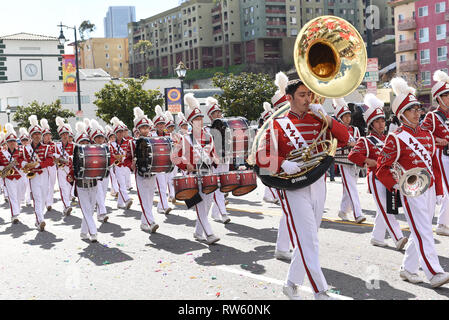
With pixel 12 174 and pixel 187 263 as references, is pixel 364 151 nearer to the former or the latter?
pixel 187 263

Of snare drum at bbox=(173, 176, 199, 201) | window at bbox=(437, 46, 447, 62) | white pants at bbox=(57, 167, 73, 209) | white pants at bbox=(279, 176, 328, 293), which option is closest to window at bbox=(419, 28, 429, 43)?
window at bbox=(437, 46, 447, 62)

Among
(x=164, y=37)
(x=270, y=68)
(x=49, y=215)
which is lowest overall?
(x=49, y=215)

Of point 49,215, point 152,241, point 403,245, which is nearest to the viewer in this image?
point 403,245

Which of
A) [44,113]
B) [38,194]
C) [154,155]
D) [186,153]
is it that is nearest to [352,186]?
[186,153]

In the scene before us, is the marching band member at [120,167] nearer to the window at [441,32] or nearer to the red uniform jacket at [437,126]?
the red uniform jacket at [437,126]

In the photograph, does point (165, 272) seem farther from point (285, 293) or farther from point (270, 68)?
point (270, 68)

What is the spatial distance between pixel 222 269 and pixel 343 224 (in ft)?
11.3

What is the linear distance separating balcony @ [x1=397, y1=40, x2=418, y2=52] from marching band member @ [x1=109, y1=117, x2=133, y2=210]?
57238 mm

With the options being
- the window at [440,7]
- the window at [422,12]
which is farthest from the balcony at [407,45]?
the window at [440,7]

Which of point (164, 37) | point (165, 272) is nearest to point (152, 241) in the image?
point (165, 272)

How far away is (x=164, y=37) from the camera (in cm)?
11856

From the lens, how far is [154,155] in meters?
10.4
